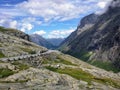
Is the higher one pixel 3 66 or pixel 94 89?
pixel 3 66

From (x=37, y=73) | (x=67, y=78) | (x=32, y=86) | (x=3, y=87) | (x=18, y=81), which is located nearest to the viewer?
(x=3, y=87)

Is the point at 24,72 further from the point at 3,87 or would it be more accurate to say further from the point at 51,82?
the point at 3,87

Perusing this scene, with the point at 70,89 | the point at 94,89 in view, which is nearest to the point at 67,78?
the point at 94,89

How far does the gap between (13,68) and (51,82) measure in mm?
37976

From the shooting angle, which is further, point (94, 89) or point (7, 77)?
point (94, 89)

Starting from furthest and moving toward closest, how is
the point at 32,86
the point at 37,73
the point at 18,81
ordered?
the point at 37,73, the point at 18,81, the point at 32,86

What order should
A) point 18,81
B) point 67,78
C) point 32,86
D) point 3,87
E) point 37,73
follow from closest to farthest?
point 3,87 → point 32,86 → point 18,81 → point 37,73 → point 67,78

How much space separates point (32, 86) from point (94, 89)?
3932 cm

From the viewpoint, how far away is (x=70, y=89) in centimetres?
13375

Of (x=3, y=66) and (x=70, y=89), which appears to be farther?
(x=3, y=66)

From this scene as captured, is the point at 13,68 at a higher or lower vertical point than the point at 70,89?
higher

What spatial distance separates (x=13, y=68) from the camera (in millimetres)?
170375

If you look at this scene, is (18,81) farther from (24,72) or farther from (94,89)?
(94,89)

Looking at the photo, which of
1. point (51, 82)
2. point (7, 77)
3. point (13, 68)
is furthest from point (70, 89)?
point (13, 68)
